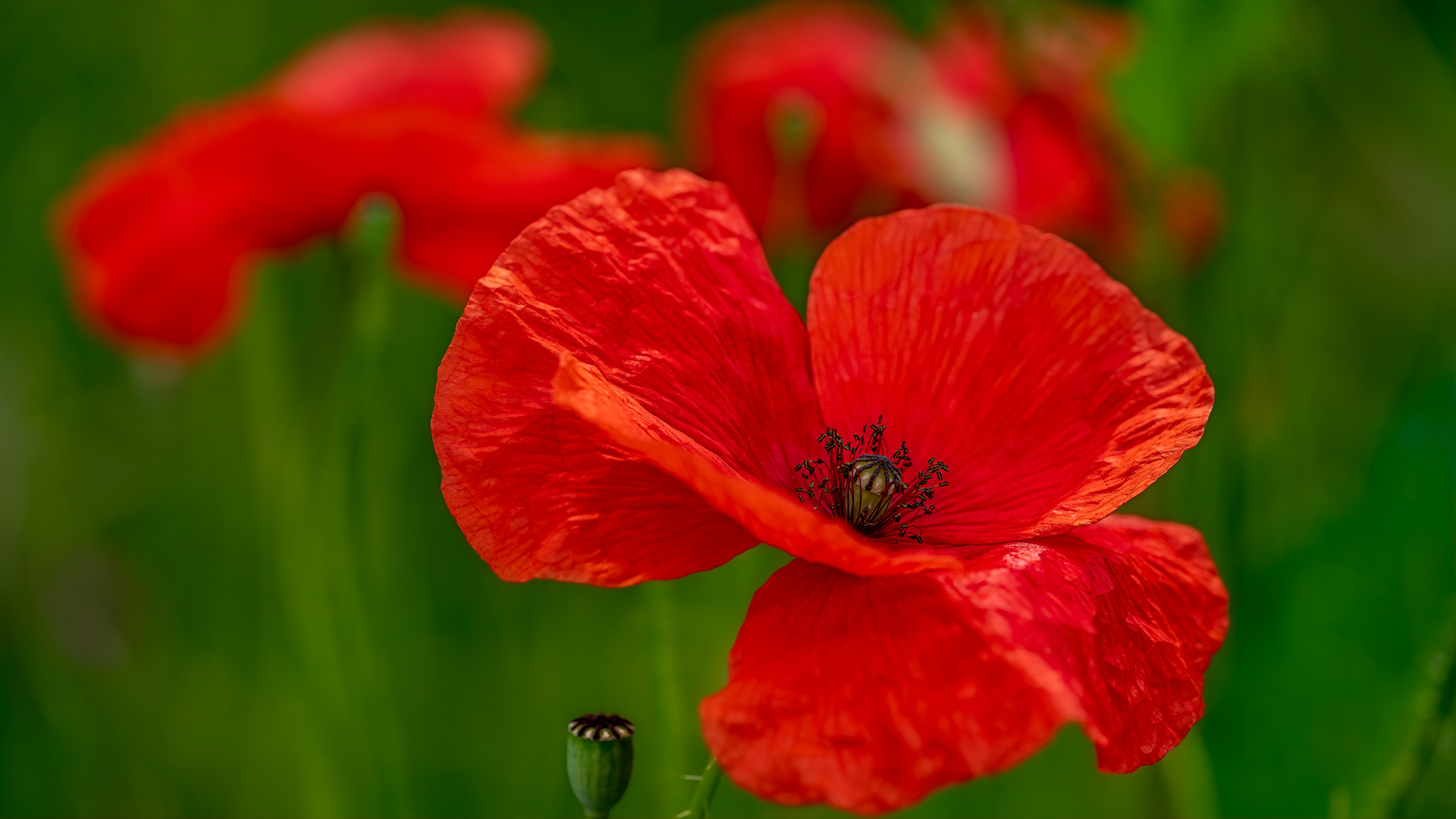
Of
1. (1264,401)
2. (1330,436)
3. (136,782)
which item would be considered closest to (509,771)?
(136,782)

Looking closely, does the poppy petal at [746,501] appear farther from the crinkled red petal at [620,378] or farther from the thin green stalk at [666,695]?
the thin green stalk at [666,695]

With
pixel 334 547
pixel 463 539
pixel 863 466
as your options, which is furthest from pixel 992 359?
pixel 463 539

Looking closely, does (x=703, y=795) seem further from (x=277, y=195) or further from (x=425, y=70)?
(x=425, y=70)

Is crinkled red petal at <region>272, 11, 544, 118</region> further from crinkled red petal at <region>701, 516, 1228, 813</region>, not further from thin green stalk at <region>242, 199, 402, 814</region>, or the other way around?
crinkled red petal at <region>701, 516, 1228, 813</region>

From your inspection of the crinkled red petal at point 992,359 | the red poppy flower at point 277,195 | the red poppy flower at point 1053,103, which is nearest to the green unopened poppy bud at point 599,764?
the crinkled red petal at point 992,359

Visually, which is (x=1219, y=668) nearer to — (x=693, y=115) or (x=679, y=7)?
(x=693, y=115)

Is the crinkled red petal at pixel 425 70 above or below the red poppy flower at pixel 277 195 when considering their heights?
above
